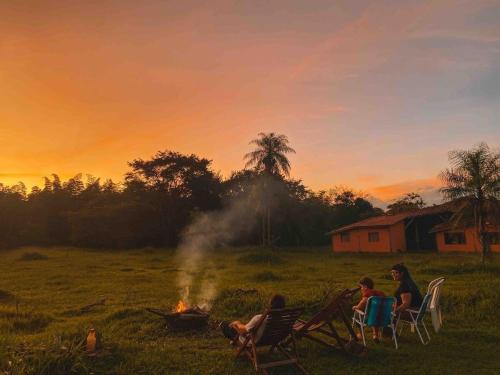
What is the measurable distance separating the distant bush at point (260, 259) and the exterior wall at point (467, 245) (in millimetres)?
16138

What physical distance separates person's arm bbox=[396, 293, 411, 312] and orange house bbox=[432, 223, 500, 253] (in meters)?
29.1

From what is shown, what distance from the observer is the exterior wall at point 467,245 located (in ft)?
116

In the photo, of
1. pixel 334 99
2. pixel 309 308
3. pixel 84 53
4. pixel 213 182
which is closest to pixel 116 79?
pixel 84 53

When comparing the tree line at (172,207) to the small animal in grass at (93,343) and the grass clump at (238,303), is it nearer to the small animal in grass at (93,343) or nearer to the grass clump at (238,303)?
the grass clump at (238,303)

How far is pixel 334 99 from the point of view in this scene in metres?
17.8

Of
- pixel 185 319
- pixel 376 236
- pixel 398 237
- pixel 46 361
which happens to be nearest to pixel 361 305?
pixel 185 319

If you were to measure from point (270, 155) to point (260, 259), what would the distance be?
1990 centimetres

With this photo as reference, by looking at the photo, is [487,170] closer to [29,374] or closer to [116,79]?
[116,79]

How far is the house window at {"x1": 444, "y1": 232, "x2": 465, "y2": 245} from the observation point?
3803 centimetres

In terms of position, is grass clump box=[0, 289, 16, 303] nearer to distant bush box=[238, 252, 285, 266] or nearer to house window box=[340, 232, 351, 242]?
distant bush box=[238, 252, 285, 266]

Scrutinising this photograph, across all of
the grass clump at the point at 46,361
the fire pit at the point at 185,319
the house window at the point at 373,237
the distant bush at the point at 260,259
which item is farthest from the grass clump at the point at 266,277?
the house window at the point at 373,237

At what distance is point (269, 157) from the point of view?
163ft

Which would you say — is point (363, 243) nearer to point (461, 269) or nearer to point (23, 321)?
point (461, 269)

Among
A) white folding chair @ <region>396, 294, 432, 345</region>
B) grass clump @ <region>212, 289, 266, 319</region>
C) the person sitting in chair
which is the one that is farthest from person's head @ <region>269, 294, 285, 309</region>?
grass clump @ <region>212, 289, 266, 319</region>
